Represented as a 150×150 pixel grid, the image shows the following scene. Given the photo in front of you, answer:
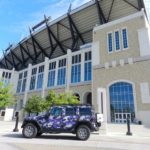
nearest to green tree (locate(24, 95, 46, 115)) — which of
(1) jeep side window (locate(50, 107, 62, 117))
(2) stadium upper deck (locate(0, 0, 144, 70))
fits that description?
(1) jeep side window (locate(50, 107, 62, 117))

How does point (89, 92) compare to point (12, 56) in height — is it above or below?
below

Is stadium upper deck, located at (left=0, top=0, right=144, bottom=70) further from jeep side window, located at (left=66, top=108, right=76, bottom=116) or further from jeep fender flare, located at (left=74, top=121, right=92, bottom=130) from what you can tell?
jeep fender flare, located at (left=74, top=121, right=92, bottom=130)

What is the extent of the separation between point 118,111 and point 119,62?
7.66 metres

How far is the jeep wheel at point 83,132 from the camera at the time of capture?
10305 millimetres

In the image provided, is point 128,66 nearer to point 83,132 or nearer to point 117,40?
point 117,40

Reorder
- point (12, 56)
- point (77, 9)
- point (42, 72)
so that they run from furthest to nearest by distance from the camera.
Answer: point (12, 56) → point (42, 72) → point (77, 9)

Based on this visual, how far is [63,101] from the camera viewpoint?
77.8ft

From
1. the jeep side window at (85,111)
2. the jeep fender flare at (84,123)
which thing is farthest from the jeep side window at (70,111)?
the jeep fender flare at (84,123)

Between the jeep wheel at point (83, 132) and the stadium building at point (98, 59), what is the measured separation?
15.7 ft

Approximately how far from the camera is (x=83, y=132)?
10.4 meters

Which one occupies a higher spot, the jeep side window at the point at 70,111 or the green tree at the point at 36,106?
the green tree at the point at 36,106

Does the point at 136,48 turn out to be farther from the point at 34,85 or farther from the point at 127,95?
the point at 34,85

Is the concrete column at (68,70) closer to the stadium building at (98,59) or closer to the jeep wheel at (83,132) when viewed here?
the stadium building at (98,59)

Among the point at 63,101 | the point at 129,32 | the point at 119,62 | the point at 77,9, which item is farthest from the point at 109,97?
the point at 77,9
